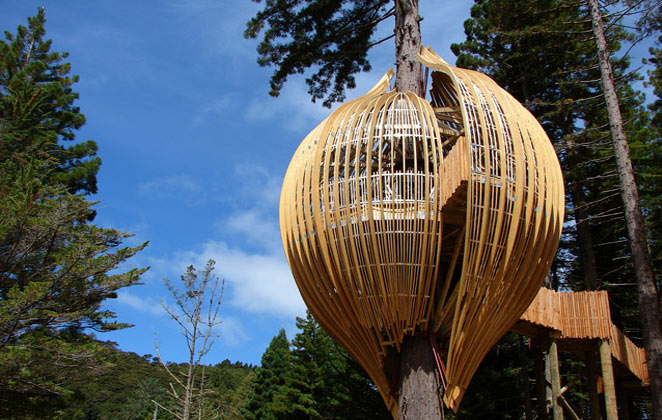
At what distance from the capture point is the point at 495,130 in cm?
576

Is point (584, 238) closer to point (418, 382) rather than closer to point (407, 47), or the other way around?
Result: point (407, 47)

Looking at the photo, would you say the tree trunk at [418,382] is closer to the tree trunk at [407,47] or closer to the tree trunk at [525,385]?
the tree trunk at [407,47]

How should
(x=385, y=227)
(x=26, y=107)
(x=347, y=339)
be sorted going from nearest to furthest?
(x=385, y=227) → (x=347, y=339) → (x=26, y=107)

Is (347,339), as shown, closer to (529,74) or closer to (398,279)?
(398,279)

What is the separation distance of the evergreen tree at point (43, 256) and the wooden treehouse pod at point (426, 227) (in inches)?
338

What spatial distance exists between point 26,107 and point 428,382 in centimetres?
1700

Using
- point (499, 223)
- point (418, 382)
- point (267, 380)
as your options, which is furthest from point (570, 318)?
point (267, 380)

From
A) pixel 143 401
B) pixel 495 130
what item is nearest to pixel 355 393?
pixel 495 130

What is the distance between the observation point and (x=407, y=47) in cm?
848

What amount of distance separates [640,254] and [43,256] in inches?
579

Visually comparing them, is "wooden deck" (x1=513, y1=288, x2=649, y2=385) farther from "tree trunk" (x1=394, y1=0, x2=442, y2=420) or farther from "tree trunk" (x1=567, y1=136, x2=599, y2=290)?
"tree trunk" (x1=567, y1=136, x2=599, y2=290)

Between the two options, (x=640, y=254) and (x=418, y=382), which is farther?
(x=640, y=254)

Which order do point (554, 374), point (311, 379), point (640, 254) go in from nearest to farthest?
point (640, 254) < point (554, 374) < point (311, 379)

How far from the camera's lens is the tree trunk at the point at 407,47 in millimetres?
8095
